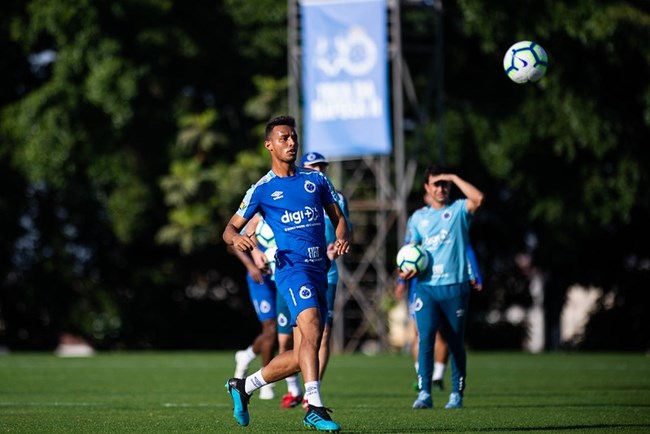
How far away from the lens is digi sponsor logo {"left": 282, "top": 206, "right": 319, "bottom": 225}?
939 centimetres

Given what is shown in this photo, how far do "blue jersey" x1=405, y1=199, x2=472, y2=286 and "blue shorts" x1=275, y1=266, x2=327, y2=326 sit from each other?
8.89 ft

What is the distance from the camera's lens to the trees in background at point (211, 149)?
29359mm

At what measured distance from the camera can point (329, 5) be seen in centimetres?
2780

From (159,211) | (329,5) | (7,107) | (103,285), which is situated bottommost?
(103,285)

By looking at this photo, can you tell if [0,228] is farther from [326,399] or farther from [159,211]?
[326,399]

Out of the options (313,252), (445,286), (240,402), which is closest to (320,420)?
(240,402)

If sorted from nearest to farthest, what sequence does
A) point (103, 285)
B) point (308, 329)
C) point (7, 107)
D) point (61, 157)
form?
1. point (308, 329)
2. point (61, 157)
3. point (7, 107)
4. point (103, 285)

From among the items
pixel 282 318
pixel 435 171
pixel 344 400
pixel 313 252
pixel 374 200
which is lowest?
pixel 344 400

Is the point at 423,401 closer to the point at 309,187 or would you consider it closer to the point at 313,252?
the point at 313,252

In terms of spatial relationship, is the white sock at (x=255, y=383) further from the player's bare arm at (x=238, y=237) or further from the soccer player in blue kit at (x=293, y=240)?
the player's bare arm at (x=238, y=237)

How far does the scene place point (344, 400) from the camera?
12.9m

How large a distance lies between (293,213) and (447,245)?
2.96m

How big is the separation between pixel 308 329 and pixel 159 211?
25895 mm

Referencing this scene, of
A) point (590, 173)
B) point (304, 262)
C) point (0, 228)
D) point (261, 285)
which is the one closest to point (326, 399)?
point (261, 285)
